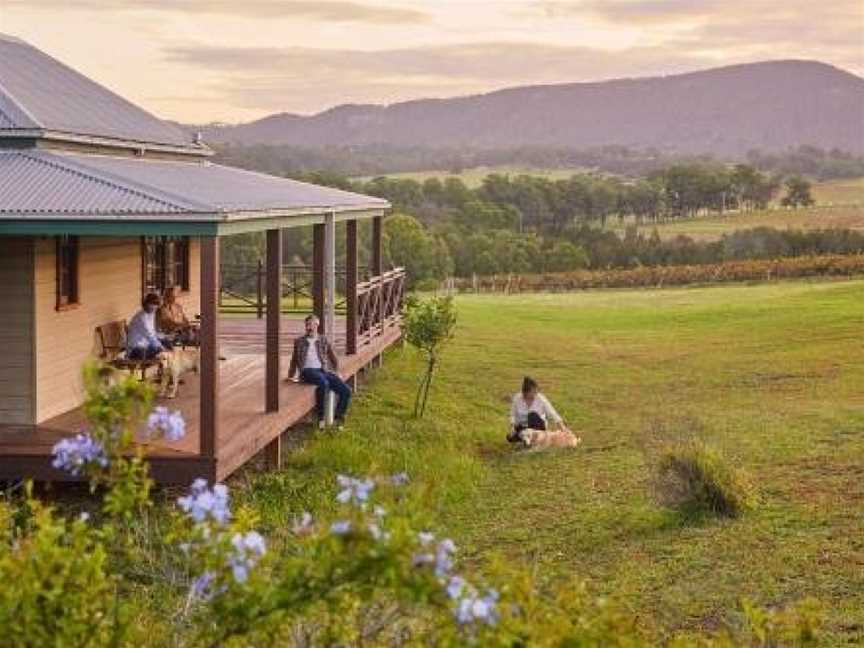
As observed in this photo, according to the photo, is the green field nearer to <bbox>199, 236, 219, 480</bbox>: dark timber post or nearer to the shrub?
the shrub

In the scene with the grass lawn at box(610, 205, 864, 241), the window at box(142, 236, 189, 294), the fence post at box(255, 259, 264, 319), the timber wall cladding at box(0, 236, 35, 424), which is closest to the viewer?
the timber wall cladding at box(0, 236, 35, 424)

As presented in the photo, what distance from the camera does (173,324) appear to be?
15.3 meters

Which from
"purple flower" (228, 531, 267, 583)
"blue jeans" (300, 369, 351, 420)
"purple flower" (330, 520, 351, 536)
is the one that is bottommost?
"blue jeans" (300, 369, 351, 420)

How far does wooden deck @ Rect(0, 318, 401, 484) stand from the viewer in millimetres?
10945

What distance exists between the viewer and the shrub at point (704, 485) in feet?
38.9

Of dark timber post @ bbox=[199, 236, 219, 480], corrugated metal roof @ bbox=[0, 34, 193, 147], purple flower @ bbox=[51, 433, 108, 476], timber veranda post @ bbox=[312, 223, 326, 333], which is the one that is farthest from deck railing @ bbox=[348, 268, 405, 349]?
purple flower @ bbox=[51, 433, 108, 476]

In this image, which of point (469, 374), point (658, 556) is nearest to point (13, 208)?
point (658, 556)

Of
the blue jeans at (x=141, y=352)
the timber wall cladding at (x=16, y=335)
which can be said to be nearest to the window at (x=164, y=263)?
the blue jeans at (x=141, y=352)

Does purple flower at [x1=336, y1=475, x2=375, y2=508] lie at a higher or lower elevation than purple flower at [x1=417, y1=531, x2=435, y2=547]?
higher

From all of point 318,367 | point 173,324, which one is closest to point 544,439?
point 318,367

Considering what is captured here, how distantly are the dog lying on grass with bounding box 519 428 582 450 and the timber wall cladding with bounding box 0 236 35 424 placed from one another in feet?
20.5

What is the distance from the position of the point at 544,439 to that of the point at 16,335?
22.0 feet

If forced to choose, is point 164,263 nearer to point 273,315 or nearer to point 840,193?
point 273,315

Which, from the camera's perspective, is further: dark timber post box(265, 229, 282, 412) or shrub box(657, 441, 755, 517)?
dark timber post box(265, 229, 282, 412)
